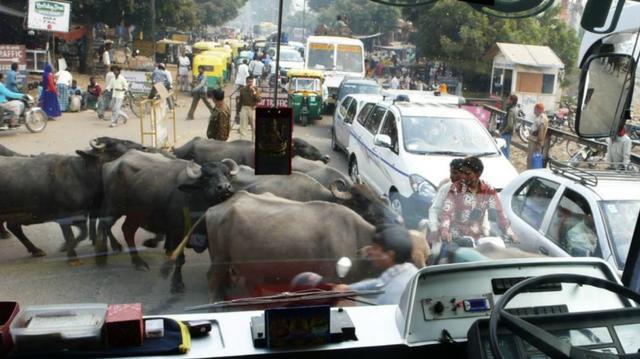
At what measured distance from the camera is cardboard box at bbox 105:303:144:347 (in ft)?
5.79

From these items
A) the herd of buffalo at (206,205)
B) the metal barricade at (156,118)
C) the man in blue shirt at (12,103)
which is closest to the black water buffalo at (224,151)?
the herd of buffalo at (206,205)

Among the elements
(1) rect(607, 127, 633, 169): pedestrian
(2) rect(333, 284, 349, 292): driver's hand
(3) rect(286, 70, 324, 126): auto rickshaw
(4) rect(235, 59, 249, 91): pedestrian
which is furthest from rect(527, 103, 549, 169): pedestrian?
(4) rect(235, 59, 249, 91): pedestrian

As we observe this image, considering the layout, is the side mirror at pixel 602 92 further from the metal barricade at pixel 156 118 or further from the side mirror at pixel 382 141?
the metal barricade at pixel 156 118

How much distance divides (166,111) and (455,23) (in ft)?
4.27

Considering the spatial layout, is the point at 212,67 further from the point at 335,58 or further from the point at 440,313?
the point at 440,313

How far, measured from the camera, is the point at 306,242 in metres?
2.73

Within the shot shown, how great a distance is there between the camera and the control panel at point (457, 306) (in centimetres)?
201

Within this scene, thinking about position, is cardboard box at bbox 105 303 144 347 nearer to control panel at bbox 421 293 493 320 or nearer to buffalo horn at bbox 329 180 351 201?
control panel at bbox 421 293 493 320

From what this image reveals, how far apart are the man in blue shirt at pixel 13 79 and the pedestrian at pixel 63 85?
14cm

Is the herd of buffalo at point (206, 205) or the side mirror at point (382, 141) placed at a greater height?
the side mirror at point (382, 141)

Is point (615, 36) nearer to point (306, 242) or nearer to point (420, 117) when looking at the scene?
point (306, 242)

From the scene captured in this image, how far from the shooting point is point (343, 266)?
2.66m

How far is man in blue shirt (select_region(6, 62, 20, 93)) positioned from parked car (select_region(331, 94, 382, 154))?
1609 millimetres

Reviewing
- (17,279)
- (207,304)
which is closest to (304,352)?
(207,304)
